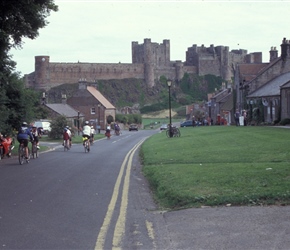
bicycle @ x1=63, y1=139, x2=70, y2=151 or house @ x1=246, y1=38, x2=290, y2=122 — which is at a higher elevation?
house @ x1=246, y1=38, x2=290, y2=122

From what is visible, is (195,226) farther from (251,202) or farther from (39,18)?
(39,18)

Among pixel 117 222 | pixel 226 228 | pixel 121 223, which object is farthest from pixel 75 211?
pixel 226 228

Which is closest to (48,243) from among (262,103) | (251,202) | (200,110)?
(251,202)

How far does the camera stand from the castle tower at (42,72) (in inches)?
5315

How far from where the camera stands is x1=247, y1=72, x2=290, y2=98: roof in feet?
172

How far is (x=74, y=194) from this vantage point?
12.0 m

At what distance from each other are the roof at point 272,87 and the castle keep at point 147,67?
6819cm

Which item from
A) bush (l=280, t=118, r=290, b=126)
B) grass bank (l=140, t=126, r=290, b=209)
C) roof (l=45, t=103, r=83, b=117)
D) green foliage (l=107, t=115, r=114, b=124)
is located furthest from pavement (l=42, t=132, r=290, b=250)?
green foliage (l=107, t=115, r=114, b=124)

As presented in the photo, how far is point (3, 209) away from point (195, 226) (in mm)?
3913

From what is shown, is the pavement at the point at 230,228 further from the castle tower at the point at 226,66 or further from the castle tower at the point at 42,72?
the castle tower at the point at 226,66

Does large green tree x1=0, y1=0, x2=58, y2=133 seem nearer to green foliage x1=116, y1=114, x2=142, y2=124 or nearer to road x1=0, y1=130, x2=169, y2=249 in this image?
road x1=0, y1=130, x2=169, y2=249

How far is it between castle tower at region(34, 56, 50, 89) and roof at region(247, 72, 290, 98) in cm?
8474

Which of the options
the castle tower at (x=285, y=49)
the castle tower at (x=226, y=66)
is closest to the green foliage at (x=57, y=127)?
the castle tower at (x=285, y=49)

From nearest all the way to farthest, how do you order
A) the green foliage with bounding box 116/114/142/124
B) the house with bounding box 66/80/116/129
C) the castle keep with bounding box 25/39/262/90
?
the house with bounding box 66/80/116/129 < the green foliage with bounding box 116/114/142/124 < the castle keep with bounding box 25/39/262/90
